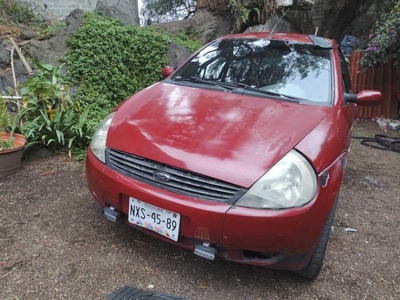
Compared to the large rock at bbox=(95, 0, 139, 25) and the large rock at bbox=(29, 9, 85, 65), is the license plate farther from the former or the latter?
the large rock at bbox=(95, 0, 139, 25)

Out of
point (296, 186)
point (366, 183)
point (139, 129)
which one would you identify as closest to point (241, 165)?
point (296, 186)

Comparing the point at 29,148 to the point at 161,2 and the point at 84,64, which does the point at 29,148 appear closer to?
the point at 84,64

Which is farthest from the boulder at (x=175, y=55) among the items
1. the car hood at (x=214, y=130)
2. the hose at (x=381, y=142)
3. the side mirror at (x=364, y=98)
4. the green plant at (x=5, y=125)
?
the side mirror at (x=364, y=98)

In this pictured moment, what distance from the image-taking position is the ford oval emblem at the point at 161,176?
193 cm

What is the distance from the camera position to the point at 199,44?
21.9ft

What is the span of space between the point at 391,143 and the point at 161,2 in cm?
1334

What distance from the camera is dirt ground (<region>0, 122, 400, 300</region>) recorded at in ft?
6.81

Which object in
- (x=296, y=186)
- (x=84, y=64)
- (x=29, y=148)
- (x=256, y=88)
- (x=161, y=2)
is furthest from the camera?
(x=161, y=2)

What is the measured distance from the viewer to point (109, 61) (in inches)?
195

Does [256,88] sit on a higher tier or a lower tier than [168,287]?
higher

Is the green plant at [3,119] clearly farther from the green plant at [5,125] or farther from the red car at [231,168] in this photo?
the red car at [231,168]

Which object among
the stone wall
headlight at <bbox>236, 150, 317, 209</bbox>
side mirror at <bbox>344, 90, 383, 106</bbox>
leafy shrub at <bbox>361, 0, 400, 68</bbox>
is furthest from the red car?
the stone wall

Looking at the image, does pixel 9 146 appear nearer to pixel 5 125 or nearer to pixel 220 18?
pixel 5 125

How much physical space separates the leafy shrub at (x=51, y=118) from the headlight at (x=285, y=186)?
2602 mm
